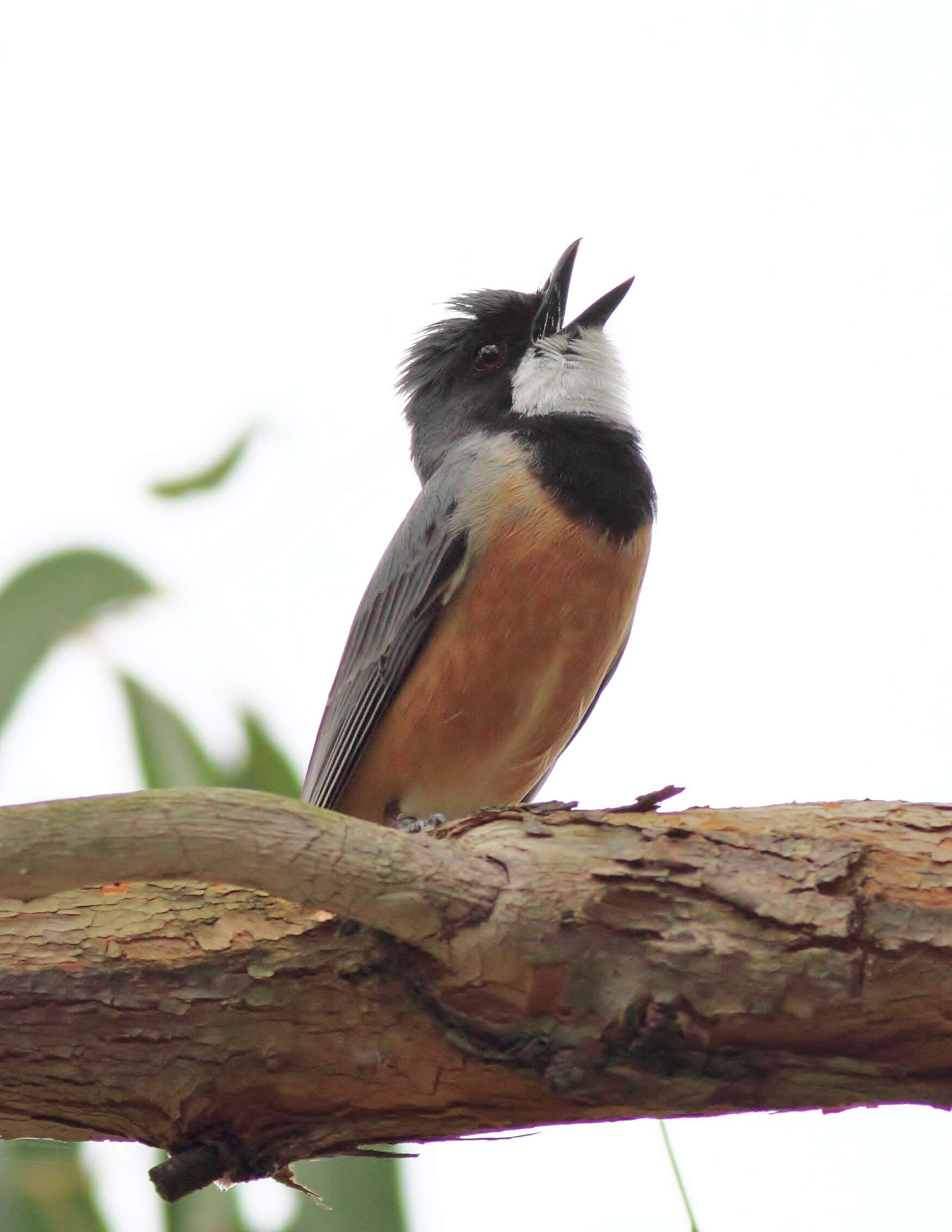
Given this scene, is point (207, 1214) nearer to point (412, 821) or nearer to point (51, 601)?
point (412, 821)

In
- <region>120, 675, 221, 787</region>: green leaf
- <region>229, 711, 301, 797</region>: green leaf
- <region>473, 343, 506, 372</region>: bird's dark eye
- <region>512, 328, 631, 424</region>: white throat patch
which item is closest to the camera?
<region>120, 675, 221, 787</region>: green leaf

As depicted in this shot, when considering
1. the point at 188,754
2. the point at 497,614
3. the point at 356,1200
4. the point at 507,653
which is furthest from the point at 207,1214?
the point at 497,614

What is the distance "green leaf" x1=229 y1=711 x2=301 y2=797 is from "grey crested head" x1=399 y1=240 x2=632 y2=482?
1358 millimetres

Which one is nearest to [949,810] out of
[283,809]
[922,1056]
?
[922,1056]

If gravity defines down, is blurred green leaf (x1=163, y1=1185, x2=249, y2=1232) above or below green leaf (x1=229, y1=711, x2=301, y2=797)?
below

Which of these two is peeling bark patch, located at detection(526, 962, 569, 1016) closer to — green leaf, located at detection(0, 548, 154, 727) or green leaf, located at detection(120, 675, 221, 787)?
green leaf, located at detection(120, 675, 221, 787)

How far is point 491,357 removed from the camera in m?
6.13

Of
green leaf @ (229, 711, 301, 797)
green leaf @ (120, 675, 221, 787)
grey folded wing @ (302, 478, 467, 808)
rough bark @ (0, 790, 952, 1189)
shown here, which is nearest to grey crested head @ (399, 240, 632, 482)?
grey folded wing @ (302, 478, 467, 808)

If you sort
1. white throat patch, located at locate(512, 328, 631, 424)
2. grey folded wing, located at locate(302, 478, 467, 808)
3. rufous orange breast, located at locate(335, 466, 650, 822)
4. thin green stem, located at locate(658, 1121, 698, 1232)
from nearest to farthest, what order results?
thin green stem, located at locate(658, 1121, 698, 1232) → rufous orange breast, located at locate(335, 466, 650, 822) → grey folded wing, located at locate(302, 478, 467, 808) → white throat patch, located at locate(512, 328, 631, 424)

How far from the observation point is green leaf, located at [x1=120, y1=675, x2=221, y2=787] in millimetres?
5258

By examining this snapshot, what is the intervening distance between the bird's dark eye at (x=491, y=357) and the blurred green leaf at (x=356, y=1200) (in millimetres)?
3329

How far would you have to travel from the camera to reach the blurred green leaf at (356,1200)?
4398 millimetres

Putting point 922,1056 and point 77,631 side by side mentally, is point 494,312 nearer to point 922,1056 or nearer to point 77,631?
point 77,631

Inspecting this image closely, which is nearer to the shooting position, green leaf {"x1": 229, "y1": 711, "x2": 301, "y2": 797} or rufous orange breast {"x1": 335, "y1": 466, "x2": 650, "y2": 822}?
rufous orange breast {"x1": 335, "y1": 466, "x2": 650, "y2": 822}
